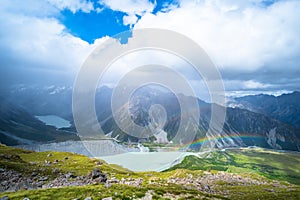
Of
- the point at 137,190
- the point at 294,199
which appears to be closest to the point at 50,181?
the point at 137,190

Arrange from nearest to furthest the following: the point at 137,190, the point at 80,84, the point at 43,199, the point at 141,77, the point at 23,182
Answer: the point at 43,199 → the point at 137,190 → the point at 80,84 → the point at 23,182 → the point at 141,77

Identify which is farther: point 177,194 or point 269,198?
point 269,198

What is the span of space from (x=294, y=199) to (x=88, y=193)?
42355 millimetres

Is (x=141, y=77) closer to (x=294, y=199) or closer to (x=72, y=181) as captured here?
(x=72, y=181)

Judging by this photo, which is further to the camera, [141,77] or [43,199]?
→ [141,77]

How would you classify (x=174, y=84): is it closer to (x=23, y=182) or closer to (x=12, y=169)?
(x=23, y=182)

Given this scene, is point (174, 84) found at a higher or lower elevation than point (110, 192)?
higher

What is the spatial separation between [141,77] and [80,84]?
1372 cm

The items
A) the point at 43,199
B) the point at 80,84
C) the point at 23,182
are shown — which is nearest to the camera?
the point at 43,199

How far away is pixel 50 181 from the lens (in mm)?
37844

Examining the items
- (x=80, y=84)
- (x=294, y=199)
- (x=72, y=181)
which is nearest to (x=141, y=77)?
(x=80, y=84)

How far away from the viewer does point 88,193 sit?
75.9ft

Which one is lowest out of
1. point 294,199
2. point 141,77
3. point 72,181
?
point 294,199

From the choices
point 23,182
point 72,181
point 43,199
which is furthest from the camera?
point 72,181
